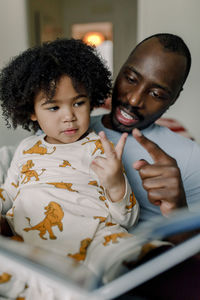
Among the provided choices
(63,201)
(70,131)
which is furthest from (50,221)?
(70,131)

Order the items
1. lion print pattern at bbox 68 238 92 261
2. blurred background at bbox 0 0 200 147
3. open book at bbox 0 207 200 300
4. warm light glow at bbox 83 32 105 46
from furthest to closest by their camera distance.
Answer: warm light glow at bbox 83 32 105 46 → blurred background at bbox 0 0 200 147 → lion print pattern at bbox 68 238 92 261 → open book at bbox 0 207 200 300

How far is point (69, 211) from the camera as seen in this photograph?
51 cm

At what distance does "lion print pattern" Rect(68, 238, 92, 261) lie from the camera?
39cm

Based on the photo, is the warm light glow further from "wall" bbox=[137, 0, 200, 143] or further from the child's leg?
the child's leg

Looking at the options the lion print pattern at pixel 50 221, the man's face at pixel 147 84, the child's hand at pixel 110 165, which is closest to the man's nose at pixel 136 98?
the man's face at pixel 147 84

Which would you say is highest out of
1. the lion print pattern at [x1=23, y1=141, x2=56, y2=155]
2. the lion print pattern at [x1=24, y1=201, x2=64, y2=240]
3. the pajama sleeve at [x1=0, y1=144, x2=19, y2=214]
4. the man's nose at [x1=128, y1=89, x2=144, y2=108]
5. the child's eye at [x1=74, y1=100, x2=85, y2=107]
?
the man's nose at [x1=128, y1=89, x2=144, y2=108]

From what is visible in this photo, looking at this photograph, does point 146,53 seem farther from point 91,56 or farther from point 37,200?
point 37,200

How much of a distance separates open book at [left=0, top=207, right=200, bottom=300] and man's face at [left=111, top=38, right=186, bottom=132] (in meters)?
0.23

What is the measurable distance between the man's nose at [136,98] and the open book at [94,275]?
0.76 ft

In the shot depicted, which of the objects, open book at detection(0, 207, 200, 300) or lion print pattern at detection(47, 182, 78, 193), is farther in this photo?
lion print pattern at detection(47, 182, 78, 193)

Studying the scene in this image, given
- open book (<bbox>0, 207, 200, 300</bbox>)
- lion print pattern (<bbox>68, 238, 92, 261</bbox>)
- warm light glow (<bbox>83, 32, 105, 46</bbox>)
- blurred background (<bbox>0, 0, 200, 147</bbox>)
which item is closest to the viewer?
open book (<bbox>0, 207, 200, 300</bbox>)

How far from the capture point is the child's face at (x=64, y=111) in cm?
54

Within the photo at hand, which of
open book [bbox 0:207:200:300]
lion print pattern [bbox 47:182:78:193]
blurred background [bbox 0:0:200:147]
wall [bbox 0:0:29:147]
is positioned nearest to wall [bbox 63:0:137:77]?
blurred background [bbox 0:0:200:147]

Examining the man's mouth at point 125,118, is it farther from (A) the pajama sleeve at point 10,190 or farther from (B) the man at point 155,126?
(A) the pajama sleeve at point 10,190
